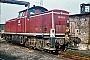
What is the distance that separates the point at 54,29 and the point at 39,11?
2.89 meters

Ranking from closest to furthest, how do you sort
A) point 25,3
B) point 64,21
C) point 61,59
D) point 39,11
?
point 61,59 < point 64,21 < point 39,11 < point 25,3

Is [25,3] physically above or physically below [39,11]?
above

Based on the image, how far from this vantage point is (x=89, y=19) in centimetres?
1850

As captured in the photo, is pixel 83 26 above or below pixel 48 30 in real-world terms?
above

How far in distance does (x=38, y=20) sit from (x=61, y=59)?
13.7 ft

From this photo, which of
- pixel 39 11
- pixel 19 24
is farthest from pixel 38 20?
pixel 19 24

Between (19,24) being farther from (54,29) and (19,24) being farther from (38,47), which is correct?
(54,29)

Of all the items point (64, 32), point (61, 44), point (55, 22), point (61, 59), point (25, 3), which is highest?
point (25, 3)

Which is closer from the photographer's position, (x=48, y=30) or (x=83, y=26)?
(x=48, y=30)

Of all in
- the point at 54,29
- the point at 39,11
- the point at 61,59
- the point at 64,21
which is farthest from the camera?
the point at 39,11

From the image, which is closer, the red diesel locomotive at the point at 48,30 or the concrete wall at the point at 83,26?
the red diesel locomotive at the point at 48,30

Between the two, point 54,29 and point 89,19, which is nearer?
point 54,29

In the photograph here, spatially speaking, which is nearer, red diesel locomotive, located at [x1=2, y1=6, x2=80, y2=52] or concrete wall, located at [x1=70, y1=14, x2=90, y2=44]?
red diesel locomotive, located at [x1=2, y1=6, x2=80, y2=52]

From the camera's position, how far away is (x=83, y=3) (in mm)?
27250
